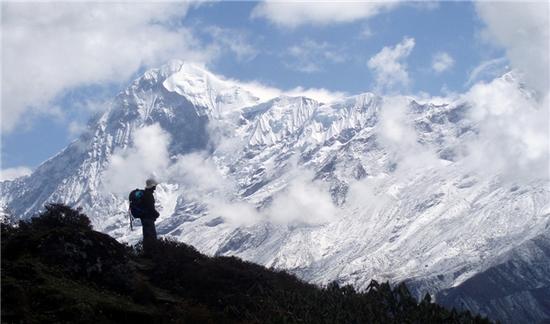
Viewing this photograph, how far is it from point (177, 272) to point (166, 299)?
907 centimetres

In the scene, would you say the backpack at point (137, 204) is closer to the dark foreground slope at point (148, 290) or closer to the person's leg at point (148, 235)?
the person's leg at point (148, 235)

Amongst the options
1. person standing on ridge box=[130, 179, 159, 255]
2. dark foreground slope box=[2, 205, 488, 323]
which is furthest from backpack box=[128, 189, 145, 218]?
dark foreground slope box=[2, 205, 488, 323]

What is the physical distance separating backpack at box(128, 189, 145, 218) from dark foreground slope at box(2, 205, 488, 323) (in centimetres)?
370

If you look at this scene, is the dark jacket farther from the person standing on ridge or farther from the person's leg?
the person's leg

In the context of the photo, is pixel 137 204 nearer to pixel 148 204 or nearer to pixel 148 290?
pixel 148 204

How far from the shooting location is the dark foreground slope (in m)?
50.8

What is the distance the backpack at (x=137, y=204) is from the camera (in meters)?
73.6

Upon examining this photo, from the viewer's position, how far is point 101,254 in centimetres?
6144

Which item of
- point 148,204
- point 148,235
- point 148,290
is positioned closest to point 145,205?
point 148,204

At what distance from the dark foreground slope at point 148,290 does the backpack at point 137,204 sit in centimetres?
370

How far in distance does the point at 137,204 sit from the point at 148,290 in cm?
1679

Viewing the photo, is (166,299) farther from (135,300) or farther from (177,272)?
(177,272)

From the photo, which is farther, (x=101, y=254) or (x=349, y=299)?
(x=349, y=299)

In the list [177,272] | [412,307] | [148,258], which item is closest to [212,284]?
[177,272]
